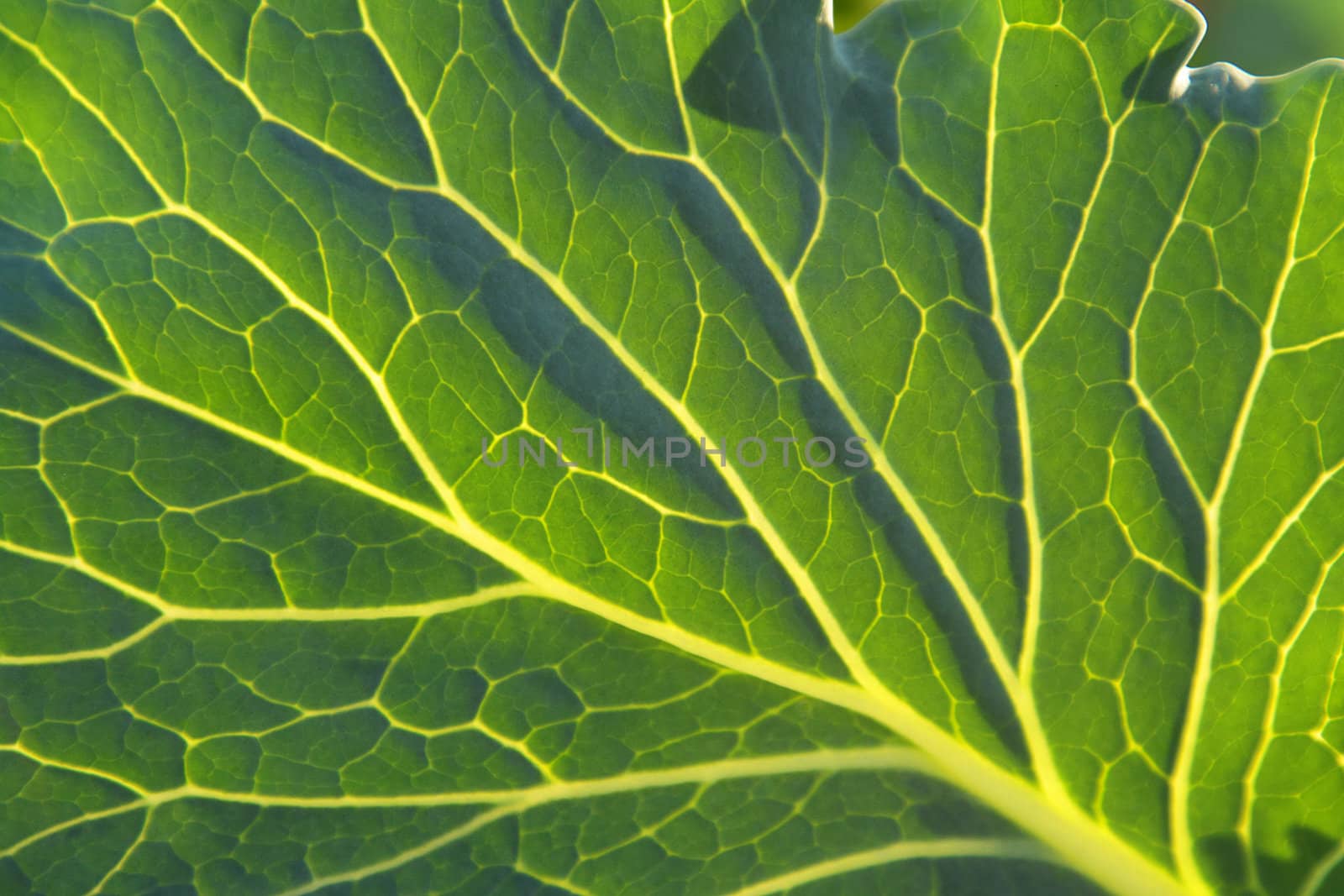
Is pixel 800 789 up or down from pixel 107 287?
down

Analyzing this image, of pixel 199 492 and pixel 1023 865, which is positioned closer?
pixel 199 492

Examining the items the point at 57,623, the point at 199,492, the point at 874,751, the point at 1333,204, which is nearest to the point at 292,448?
the point at 199,492

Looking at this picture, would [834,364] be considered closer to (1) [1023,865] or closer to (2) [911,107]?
(2) [911,107]

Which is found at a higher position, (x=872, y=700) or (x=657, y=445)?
(x=657, y=445)

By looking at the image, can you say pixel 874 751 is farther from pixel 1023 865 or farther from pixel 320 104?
pixel 320 104

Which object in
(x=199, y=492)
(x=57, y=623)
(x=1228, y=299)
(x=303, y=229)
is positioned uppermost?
(x=1228, y=299)

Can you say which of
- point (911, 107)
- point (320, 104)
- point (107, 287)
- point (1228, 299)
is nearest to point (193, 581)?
point (107, 287)
